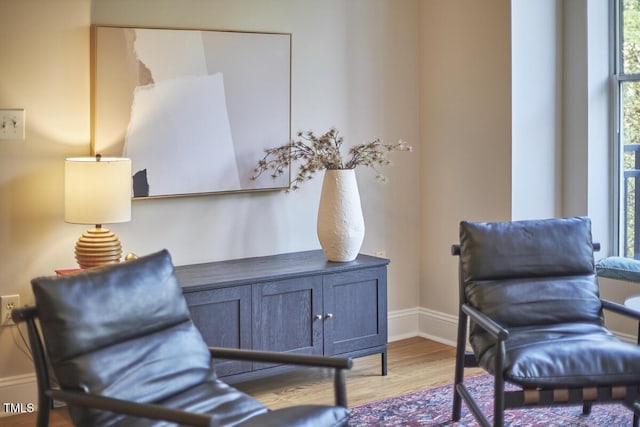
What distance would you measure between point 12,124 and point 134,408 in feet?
5.83

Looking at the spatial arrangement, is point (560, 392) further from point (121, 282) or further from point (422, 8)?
point (422, 8)

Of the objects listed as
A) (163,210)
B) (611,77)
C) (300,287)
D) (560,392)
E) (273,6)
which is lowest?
(560,392)

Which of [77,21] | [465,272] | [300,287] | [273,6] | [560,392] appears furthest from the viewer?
[273,6]

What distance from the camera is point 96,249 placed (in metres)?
3.44

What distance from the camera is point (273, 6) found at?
415 centimetres

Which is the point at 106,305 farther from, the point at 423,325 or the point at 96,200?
the point at 423,325

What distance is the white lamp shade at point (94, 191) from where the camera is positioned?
3379 mm

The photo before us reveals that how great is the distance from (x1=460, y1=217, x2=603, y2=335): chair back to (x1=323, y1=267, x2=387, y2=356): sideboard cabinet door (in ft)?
2.57

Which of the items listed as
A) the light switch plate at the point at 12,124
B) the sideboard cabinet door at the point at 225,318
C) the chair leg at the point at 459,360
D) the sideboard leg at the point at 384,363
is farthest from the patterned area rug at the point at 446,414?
→ the light switch plate at the point at 12,124

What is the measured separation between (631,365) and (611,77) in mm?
2023

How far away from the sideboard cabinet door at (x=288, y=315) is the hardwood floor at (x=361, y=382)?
188mm

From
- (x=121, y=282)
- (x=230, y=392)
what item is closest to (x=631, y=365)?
(x=230, y=392)

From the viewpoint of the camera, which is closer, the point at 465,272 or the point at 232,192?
the point at 465,272

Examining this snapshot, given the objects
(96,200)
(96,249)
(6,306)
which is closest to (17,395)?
(6,306)
